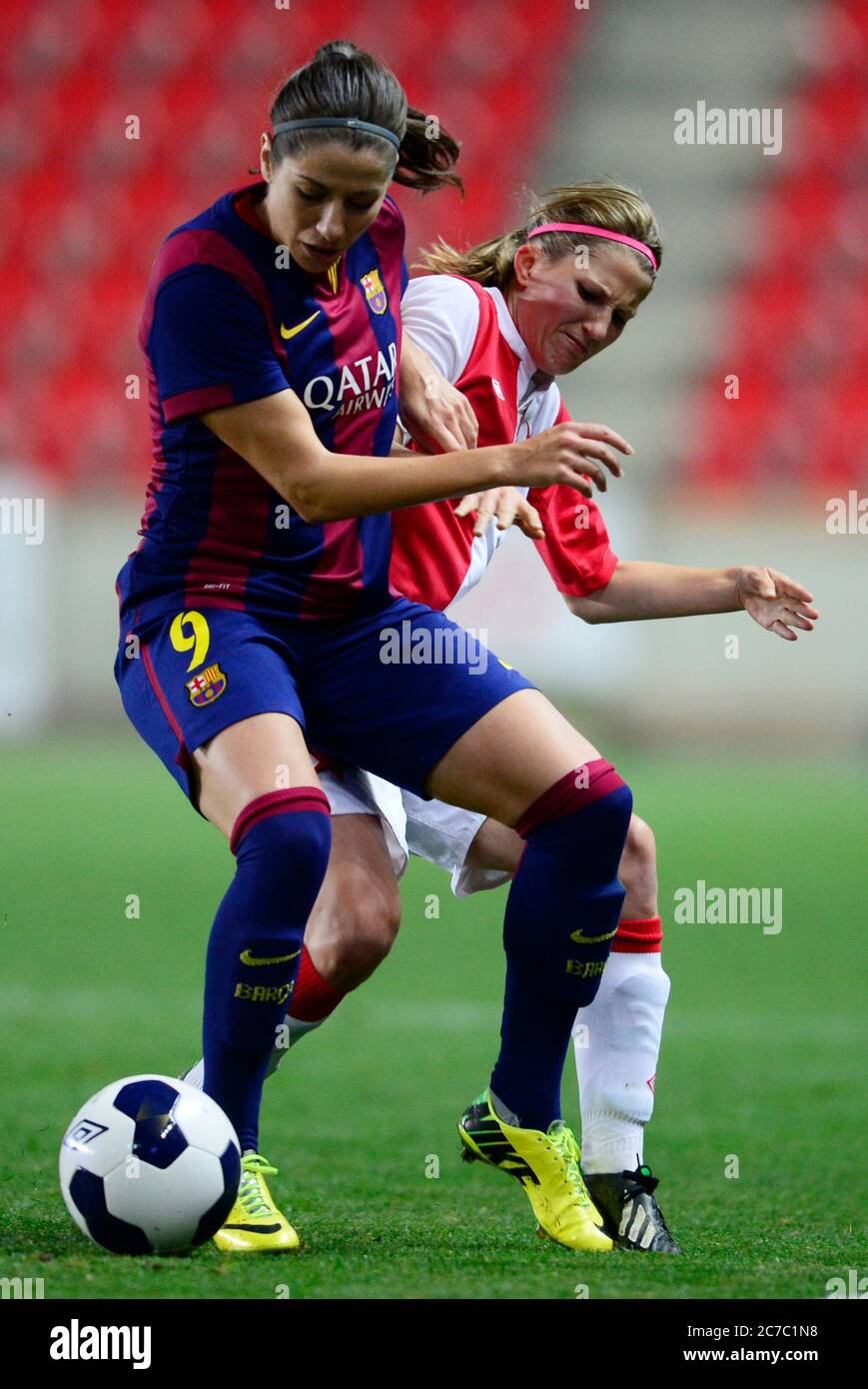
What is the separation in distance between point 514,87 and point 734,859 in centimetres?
1117

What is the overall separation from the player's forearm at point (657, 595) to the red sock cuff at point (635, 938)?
681 mm

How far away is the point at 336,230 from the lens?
310cm

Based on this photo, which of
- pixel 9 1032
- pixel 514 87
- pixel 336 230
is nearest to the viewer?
pixel 336 230

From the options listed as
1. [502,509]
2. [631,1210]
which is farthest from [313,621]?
[631,1210]

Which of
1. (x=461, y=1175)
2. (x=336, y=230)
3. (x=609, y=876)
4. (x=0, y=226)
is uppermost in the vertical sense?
(x=0, y=226)

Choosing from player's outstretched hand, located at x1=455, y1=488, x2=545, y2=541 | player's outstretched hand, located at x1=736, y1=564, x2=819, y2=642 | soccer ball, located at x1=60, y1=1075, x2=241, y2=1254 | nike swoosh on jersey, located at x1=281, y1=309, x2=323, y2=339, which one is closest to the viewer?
soccer ball, located at x1=60, y1=1075, x2=241, y2=1254

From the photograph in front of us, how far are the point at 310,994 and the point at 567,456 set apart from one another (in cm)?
135

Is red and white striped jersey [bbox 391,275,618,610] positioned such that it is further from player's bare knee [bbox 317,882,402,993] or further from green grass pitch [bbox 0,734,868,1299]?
green grass pitch [bbox 0,734,868,1299]

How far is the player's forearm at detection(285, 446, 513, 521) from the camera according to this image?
3.09m

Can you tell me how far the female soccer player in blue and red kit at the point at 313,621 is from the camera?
3.09 m

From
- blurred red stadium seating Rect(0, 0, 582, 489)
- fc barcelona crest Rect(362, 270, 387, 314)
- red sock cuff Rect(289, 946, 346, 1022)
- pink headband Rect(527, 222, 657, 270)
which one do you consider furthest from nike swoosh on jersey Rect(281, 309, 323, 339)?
blurred red stadium seating Rect(0, 0, 582, 489)

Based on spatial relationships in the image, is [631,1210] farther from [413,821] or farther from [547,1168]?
[413,821]

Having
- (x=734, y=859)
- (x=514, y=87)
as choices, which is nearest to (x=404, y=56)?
(x=514, y=87)

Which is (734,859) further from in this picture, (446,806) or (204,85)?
(204,85)
